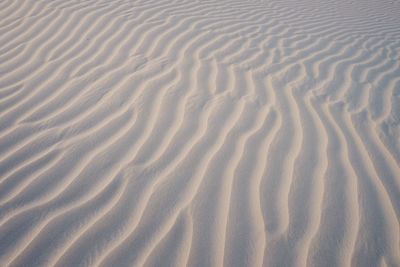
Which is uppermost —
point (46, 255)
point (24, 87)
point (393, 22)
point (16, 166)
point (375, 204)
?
point (24, 87)

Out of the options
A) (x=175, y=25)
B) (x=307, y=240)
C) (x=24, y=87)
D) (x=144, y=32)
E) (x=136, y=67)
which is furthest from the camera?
(x=175, y=25)

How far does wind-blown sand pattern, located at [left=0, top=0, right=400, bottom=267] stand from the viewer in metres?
1.74

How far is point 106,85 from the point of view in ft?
9.50

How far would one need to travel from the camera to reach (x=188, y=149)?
2309 millimetres

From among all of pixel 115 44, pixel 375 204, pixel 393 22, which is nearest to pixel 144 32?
pixel 115 44

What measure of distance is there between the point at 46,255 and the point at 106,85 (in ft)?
5.70

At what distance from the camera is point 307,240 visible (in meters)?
1.79

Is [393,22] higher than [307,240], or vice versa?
[307,240]

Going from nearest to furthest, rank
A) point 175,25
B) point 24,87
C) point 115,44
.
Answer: point 24,87 < point 115,44 < point 175,25

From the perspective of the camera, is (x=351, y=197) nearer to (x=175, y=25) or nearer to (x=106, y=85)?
(x=106, y=85)

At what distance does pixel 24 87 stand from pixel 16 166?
1094 millimetres

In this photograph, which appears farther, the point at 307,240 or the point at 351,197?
the point at 351,197

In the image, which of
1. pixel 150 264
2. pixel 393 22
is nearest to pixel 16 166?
pixel 150 264

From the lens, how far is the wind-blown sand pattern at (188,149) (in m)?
1.74
